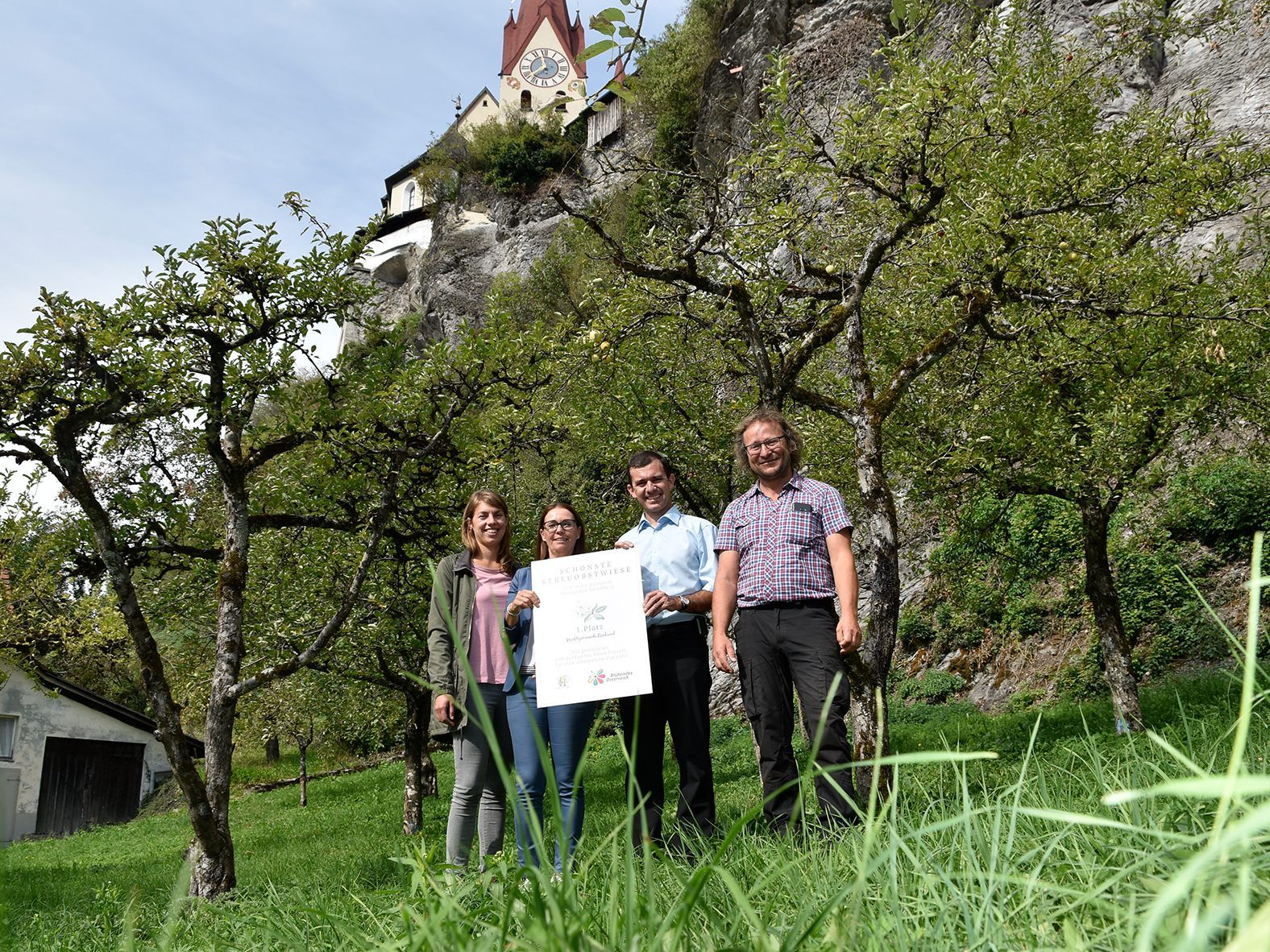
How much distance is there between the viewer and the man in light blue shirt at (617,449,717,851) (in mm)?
4715

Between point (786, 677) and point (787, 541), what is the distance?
686 millimetres

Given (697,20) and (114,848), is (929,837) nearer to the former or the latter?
(114,848)

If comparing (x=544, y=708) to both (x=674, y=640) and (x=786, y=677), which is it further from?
(x=786, y=677)

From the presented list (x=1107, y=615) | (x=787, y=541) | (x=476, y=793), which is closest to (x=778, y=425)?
(x=787, y=541)

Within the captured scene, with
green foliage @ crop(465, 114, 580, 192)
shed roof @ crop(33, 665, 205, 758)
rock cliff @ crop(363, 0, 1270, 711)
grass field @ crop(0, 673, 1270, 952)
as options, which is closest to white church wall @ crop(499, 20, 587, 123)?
green foliage @ crop(465, 114, 580, 192)

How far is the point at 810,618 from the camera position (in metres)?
4.60

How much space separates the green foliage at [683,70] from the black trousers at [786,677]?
3760cm

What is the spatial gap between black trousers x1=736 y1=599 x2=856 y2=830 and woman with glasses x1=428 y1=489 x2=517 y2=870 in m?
1.25

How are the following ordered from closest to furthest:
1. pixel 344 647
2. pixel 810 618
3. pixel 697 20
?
Result: pixel 810 618 → pixel 344 647 → pixel 697 20

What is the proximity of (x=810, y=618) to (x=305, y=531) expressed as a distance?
1047 cm

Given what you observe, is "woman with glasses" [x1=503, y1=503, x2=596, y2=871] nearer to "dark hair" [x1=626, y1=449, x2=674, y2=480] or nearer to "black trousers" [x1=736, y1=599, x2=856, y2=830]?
"dark hair" [x1=626, y1=449, x2=674, y2=480]

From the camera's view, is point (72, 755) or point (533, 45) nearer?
point (72, 755)

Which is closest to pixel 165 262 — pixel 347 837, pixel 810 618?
pixel 810 618

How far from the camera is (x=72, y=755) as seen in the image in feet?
102
